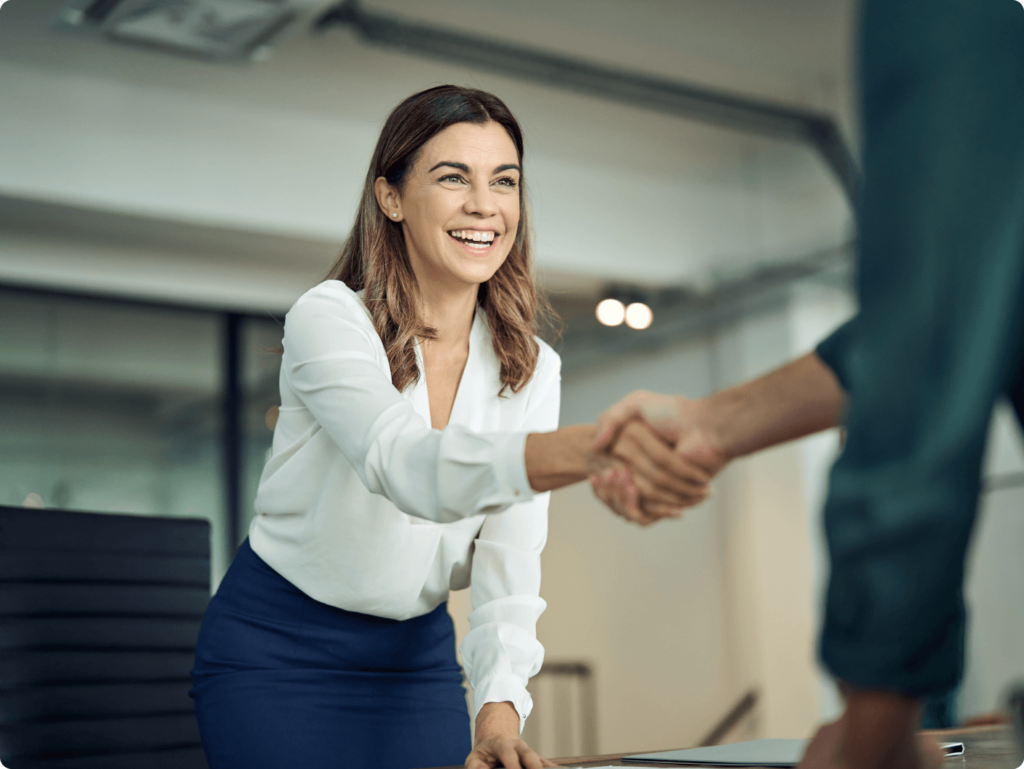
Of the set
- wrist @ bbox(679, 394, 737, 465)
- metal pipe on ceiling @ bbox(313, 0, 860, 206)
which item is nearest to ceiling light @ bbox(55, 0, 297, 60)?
metal pipe on ceiling @ bbox(313, 0, 860, 206)

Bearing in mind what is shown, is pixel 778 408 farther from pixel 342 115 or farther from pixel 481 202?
pixel 342 115

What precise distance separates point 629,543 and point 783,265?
2.01m

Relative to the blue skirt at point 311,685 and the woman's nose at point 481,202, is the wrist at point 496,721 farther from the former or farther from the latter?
the woman's nose at point 481,202

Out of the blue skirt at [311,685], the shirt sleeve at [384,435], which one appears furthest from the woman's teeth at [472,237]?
the blue skirt at [311,685]

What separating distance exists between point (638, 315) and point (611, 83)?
5.77 ft

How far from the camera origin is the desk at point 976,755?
3.20ft

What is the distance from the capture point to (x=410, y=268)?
1563 mm

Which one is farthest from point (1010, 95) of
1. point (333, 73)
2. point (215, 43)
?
point (333, 73)

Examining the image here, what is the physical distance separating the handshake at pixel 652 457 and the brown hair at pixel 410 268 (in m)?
0.50

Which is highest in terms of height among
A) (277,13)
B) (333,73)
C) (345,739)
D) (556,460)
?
(333,73)

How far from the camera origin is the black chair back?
1502mm

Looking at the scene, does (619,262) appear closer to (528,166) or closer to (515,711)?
(528,166)

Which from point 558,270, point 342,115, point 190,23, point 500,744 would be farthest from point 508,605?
point 558,270

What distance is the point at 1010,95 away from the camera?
0.51 metres
